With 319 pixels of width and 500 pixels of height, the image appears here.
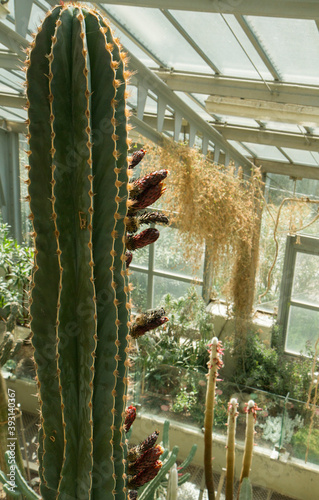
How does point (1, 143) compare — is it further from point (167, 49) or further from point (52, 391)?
point (52, 391)

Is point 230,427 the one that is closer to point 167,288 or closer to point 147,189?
point 147,189

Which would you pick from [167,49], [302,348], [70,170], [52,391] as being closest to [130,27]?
[167,49]

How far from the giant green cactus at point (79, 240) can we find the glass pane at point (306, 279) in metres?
6.34

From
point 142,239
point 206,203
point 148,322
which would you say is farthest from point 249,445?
point 206,203

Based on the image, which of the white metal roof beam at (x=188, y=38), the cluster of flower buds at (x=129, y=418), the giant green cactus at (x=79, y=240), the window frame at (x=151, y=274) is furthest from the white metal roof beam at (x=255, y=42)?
the window frame at (x=151, y=274)

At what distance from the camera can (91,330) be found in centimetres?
101

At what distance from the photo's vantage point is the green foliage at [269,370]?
6.29 m

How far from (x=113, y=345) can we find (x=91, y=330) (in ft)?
0.21

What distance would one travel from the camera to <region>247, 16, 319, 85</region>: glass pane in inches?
108

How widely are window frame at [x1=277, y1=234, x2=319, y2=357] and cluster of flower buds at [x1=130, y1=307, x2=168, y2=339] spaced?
6.13 metres

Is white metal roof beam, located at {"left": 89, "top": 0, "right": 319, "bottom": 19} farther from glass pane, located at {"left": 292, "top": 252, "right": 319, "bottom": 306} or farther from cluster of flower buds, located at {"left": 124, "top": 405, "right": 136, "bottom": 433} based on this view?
glass pane, located at {"left": 292, "top": 252, "right": 319, "bottom": 306}

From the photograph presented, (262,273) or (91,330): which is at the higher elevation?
(91,330)

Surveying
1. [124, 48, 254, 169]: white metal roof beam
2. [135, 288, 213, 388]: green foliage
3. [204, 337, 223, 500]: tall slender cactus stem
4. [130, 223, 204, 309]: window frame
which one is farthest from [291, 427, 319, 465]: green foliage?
[130, 223, 204, 309]: window frame

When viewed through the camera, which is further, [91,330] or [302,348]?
[302,348]
